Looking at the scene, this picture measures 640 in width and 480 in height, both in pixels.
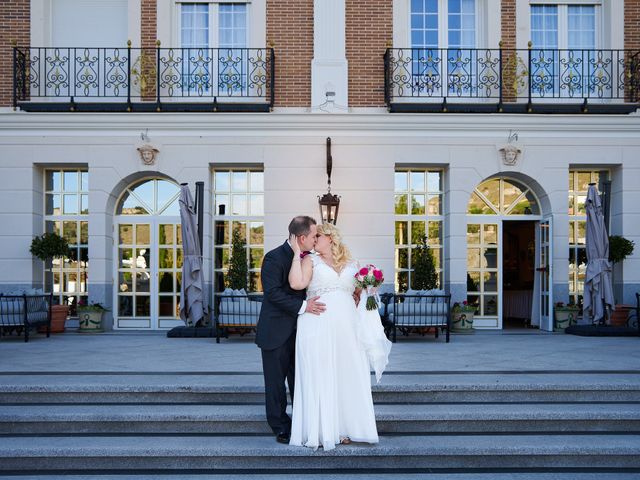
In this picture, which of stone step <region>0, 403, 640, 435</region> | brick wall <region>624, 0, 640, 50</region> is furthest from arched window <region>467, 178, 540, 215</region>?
stone step <region>0, 403, 640, 435</region>

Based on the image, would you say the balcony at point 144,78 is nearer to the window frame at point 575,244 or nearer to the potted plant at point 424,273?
the potted plant at point 424,273

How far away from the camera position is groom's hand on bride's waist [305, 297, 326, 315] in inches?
199

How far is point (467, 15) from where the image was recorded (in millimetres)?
13250

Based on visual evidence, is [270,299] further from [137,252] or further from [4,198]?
[4,198]

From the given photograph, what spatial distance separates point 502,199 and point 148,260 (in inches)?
298

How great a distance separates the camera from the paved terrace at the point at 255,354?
744 cm

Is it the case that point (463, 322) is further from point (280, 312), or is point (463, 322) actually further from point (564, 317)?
point (280, 312)

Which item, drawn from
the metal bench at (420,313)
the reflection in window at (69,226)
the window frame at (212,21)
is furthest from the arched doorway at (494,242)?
the reflection in window at (69,226)

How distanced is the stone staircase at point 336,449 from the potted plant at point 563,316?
18.2ft

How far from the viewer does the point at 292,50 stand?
12.8 m

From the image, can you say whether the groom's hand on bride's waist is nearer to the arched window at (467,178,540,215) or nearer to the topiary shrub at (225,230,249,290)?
the topiary shrub at (225,230,249,290)

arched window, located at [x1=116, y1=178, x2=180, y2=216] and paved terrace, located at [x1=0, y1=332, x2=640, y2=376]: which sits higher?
arched window, located at [x1=116, y1=178, x2=180, y2=216]

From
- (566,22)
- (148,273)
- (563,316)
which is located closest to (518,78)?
(566,22)

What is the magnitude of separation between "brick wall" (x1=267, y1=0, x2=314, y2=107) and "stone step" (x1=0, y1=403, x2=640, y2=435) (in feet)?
27.0
